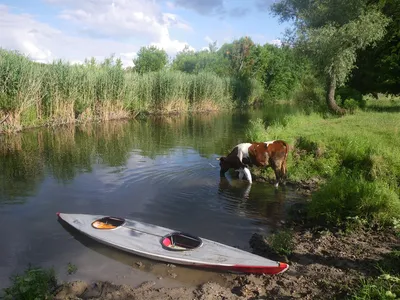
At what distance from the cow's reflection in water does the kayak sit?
252 centimetres

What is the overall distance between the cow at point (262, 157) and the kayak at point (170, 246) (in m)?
5.38

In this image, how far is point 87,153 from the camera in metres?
16.3

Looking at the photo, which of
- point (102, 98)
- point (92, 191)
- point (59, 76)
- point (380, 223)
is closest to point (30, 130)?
point (59, 76)

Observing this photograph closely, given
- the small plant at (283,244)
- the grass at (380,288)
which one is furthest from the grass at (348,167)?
the grass at (380,288)

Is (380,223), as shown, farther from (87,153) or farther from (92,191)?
(87,153)

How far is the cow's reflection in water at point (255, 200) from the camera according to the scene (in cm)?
906

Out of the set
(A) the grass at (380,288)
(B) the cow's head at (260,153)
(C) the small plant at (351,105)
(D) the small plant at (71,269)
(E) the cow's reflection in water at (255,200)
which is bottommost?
(D) the small plant at (71,269)

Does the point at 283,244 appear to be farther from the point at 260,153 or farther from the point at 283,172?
the point at 260,153

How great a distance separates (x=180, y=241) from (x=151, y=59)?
6589 centimetres

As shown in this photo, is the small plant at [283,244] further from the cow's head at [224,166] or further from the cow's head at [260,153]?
the cow's head at [224,166]

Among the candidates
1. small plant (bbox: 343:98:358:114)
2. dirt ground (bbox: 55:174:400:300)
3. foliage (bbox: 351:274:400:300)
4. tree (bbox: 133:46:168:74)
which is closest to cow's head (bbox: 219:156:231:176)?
dirt ground (bbox: 55:174:400:300)

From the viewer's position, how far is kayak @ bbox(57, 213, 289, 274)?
591 cm

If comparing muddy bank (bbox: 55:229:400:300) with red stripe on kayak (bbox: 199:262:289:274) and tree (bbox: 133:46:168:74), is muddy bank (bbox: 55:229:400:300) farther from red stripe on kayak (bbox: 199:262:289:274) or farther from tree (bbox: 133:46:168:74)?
tree (bbox: 133:46:168:74)

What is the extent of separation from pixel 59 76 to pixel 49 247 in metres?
18.3
